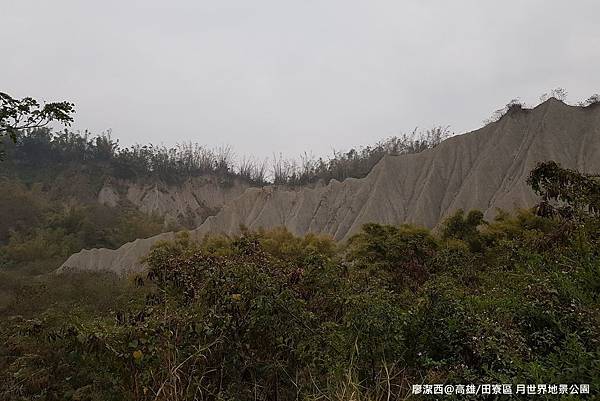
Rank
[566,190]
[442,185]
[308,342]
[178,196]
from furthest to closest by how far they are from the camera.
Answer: [178,196], [442,185], [566,190], [308,342]

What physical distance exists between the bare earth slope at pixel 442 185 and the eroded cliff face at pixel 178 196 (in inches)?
544

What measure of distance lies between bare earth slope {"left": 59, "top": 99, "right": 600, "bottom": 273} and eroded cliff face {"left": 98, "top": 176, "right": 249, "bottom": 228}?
13.8 m

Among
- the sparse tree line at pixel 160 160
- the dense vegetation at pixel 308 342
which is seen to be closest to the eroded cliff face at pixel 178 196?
the sparse tree line at pixel 160 160

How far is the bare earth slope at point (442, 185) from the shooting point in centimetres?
2652

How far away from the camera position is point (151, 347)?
11.7ft

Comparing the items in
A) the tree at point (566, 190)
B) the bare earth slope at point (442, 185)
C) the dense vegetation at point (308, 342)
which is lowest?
the dense vegetation at point (308, 342)

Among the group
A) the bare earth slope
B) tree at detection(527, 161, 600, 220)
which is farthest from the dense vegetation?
the bare earth slope

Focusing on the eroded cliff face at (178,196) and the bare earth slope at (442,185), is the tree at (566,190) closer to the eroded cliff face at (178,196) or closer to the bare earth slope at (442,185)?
the bare earth slope at (442,185)

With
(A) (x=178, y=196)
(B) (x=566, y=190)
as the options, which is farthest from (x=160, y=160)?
(B) (x=566, y=190)

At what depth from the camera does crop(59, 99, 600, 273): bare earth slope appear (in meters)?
26.5

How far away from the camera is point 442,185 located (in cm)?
2988

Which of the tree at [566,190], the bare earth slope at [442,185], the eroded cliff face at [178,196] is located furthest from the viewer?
the eroded cliff face at [178,196]

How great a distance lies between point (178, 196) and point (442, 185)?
101ft

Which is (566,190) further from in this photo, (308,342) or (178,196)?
(178,196)
